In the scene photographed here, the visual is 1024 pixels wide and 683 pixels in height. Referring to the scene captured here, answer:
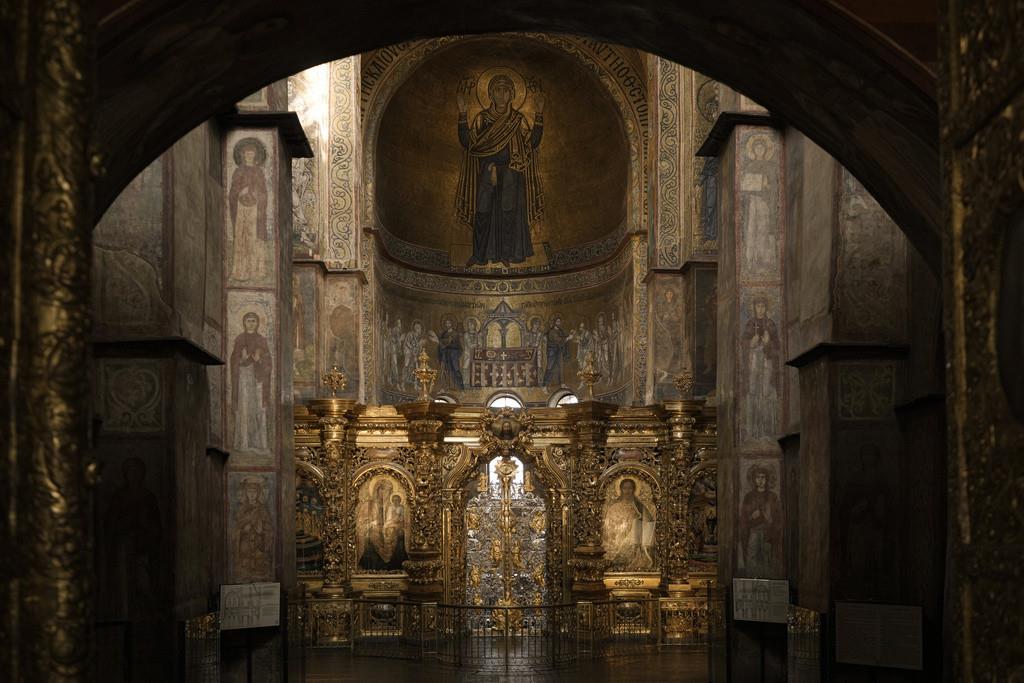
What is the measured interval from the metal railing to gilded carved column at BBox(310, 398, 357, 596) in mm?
867

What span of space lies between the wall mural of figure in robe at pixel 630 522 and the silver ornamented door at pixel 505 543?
113cm

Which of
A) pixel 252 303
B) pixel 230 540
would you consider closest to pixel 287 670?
pixel 230 540

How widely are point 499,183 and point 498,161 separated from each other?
52 cm

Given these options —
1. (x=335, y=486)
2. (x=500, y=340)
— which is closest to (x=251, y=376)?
(x=335, y=486)

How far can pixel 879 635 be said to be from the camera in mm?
9516

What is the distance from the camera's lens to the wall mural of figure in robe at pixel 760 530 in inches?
545

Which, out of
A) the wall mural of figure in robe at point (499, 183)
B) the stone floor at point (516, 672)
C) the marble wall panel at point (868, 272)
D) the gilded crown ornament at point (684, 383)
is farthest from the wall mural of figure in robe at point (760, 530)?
the wall mural of figure in robe at point (499, 183)

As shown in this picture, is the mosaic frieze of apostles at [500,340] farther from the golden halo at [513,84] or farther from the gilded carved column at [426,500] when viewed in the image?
the gilded carved column at [426,500]

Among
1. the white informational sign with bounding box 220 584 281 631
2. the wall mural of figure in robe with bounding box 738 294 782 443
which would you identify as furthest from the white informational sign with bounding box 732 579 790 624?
the white informational sign with bounding box 220 584 281 631

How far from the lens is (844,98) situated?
8.54 meters

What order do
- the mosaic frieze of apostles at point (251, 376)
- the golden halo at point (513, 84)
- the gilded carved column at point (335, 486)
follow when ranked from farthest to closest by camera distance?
the golden halo at point (513, 84)
the gilded carved column at point (335, 486)
the mosaic frieze of apostles at point (251, 376)

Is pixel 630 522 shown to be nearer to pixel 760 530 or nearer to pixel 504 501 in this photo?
pixel 504 501

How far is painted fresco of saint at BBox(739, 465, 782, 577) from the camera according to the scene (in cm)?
1384

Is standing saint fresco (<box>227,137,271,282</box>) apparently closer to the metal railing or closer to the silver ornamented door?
the metal railing
